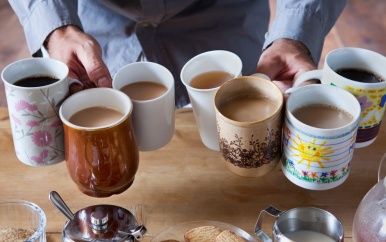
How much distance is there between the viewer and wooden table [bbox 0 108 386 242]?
933 millimetres

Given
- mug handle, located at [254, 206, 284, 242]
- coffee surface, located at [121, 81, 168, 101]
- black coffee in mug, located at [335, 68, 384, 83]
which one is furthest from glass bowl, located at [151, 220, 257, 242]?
black coffee in mug, located at [335, 68, 384, 83]

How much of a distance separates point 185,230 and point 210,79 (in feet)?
0.90

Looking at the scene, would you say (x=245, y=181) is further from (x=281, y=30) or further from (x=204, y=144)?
(x=281, y=30)

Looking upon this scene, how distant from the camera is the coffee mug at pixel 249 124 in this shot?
877 mm

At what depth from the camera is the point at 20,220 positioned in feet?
2.97

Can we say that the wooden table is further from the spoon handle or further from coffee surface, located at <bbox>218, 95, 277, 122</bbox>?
coffee surface, located at <bbox>218, 95, 277, 122</bbox>

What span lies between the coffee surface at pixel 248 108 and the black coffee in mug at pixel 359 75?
16 cm

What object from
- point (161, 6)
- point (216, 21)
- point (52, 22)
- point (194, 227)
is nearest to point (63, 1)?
point (52, 22)

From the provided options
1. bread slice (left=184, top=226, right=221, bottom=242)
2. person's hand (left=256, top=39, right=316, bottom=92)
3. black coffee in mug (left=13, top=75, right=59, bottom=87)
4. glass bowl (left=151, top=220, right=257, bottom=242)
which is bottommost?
glass bowl (left=151, top=220, right=257, bottom=242)

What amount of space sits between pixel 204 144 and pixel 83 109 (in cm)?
23

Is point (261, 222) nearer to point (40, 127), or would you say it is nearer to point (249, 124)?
point (249, 124)

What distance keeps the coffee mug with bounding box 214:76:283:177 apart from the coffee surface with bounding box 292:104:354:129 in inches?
1.6

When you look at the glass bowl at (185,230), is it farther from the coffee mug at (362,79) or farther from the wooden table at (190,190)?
the coffee mug at (362,79)

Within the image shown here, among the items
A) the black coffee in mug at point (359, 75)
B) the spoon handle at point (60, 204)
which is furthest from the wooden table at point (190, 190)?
the black coffee in mug at point (359, 75)
